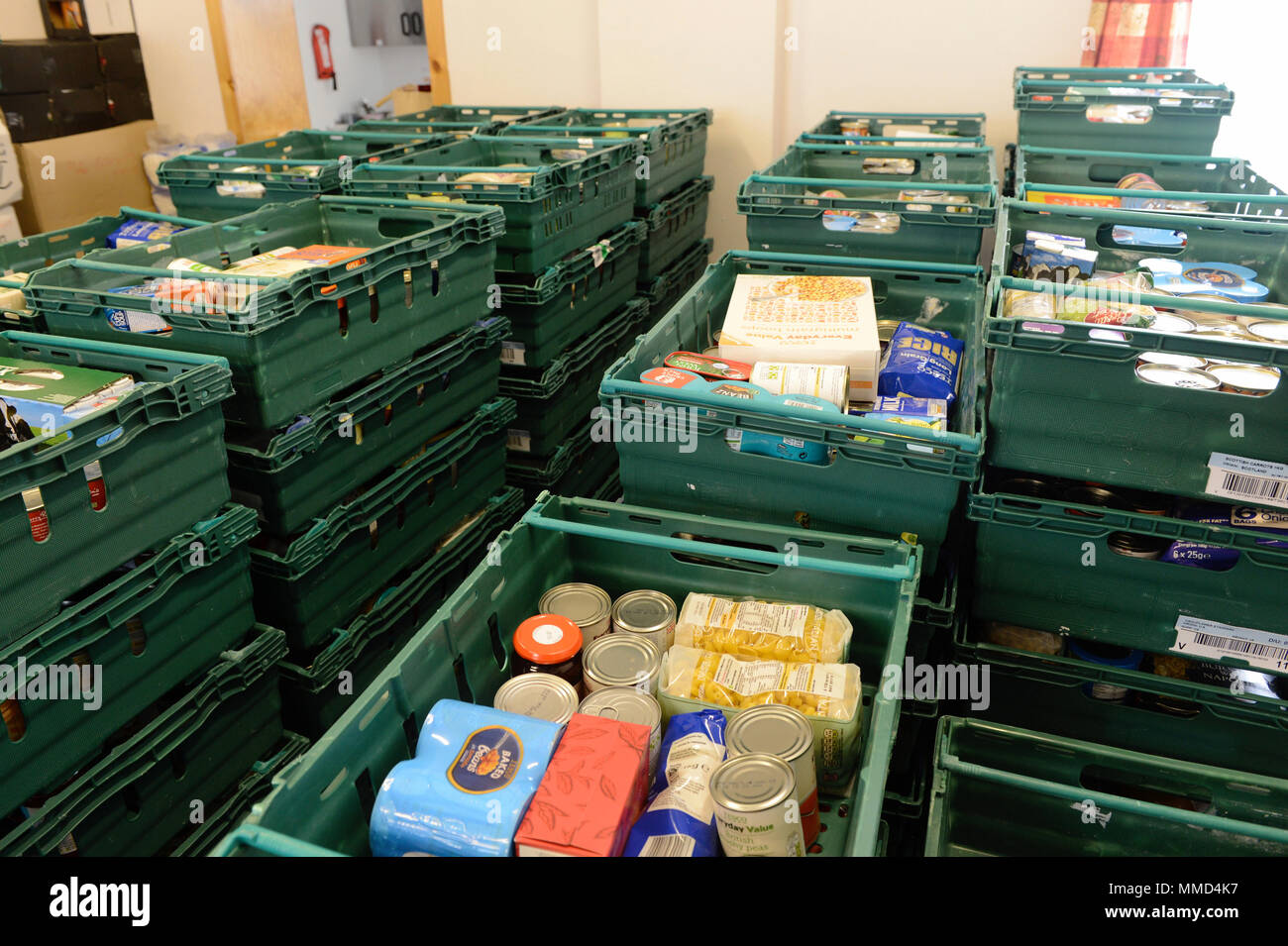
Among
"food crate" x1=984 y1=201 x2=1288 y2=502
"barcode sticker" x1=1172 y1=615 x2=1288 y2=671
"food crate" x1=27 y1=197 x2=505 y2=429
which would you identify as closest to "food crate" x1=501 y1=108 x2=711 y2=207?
"food crate" x1=27 y1=197 x2=505 y2=429

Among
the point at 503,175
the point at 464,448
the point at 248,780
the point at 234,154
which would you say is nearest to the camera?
the point at 248,780

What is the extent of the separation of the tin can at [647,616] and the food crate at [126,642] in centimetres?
76

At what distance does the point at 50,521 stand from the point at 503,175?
1838 mm

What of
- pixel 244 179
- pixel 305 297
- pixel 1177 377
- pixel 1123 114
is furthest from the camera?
pixel 1123 114

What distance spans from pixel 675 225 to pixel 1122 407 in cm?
257

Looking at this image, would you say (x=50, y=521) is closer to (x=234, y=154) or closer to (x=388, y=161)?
(x=388, y=161)

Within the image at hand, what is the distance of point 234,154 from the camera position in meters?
3.57

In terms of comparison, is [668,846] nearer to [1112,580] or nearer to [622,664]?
[622,664]

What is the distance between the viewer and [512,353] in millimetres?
2854

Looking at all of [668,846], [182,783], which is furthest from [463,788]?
[182,783]

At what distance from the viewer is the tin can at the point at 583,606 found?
1.55 metres

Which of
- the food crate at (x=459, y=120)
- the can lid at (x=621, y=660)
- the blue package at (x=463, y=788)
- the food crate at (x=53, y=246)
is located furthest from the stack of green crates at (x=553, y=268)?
the blue package at (x=463, y=788)

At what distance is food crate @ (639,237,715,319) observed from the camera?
12.1 ft
